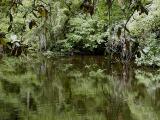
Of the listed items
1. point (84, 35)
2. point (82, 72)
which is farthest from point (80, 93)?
point (84, 35)

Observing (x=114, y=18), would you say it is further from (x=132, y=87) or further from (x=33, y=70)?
(x=132, y=87)

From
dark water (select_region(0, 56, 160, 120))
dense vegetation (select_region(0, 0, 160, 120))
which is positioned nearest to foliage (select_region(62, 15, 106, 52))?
dense vegetation (select_region(0, 0, 160, 120))

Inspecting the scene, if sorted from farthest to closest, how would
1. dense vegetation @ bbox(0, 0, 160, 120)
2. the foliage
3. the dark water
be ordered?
the foliage, the dark water, dense vegetation @ bbox(0, 0, 160, 120)

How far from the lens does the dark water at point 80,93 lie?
1173 cm

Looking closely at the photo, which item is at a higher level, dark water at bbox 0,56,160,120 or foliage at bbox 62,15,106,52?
foliage at bbox 62,15,106,52

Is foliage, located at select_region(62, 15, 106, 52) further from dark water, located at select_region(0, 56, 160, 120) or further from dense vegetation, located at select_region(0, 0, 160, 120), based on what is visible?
dark water, located at select_region(0, 56, 160, 120)

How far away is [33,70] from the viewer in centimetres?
2241

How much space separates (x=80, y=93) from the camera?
15.1 metres

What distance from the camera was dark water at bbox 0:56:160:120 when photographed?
38.5 feet

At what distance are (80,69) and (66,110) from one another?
30.9 feet

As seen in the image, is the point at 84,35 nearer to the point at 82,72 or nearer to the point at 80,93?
the point at 82,72

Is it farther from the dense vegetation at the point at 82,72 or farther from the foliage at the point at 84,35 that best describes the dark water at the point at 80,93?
the foliage at the point at 84,35

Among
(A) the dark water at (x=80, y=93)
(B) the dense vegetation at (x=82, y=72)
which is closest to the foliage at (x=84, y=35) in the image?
(B) the dense vegetation at (x=82, y=72)

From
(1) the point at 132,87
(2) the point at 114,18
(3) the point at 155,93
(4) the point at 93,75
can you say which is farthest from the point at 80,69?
(3) the point at 155,93
